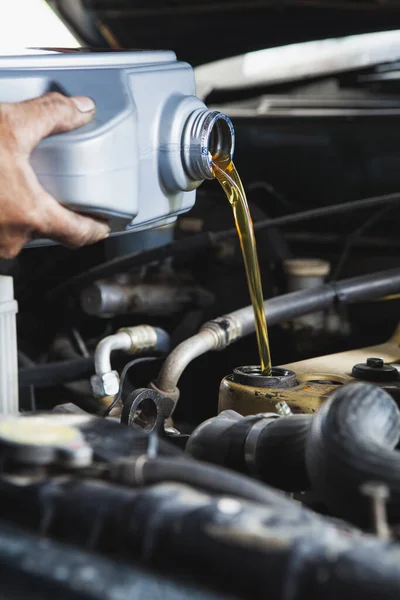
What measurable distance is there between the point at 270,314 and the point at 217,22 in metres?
0.62

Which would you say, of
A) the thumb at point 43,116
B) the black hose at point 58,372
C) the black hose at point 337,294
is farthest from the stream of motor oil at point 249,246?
the black hose at point 58,372

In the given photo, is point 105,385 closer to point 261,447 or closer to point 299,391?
point 299,391

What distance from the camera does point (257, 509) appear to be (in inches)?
20.1

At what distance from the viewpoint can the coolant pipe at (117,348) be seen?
3.92ft

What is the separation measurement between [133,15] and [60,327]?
661 mm

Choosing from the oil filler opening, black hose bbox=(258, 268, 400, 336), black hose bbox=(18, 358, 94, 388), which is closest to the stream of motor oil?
the oil filler opening

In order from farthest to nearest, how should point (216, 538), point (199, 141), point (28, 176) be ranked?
1. point (199, 141)
2. point (28, 176)
3. point (216, 538)

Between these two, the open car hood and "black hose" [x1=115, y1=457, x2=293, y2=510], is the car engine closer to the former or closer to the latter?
"black hose" [x1=115, y1=457, x2=293, y2=510]

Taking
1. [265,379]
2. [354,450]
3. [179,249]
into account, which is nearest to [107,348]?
[265,379]

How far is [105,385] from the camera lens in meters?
1.19

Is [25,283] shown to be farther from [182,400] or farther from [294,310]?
[294,310]

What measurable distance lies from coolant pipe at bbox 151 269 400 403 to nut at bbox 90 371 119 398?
58mm

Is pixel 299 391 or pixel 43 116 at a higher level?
pixel 43 116

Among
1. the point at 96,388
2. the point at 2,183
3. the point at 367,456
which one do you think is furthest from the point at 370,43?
the point at 367,456
